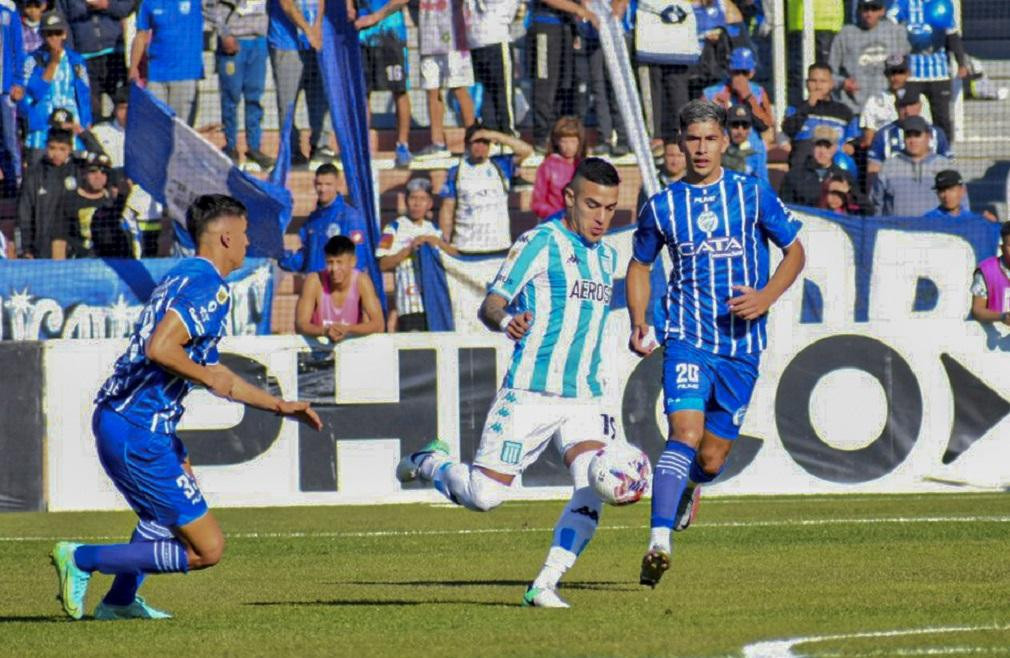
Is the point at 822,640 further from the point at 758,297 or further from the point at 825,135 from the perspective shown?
the point at 825,135

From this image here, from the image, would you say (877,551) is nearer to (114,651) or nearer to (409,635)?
(409,635)

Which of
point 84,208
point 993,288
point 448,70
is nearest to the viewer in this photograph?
point 993,288

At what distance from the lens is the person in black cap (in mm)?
17156

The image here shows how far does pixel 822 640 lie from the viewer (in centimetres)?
684

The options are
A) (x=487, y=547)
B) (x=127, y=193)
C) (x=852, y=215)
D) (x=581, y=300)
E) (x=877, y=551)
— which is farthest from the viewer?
(x=127, y=193)

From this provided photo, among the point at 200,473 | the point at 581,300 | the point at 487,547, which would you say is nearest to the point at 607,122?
the point at 200,473

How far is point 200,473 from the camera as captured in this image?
610 inches

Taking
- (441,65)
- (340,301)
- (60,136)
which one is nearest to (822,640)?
(340,301)

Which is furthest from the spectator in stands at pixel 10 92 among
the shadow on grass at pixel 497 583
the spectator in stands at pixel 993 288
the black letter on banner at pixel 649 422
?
the shadow on grass at pixel 497 583

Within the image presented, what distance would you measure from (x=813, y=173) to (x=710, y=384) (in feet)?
27.9

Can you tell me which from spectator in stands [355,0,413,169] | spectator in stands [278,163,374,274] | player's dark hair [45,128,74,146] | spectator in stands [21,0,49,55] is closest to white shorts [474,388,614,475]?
spectator in stands [278,163,374,274]

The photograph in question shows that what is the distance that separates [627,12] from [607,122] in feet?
3.49

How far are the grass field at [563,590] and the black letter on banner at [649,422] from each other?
28.7 inches

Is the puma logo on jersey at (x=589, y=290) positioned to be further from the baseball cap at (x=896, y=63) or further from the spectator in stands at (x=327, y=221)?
the baseball cap at (x=896, y=63)
